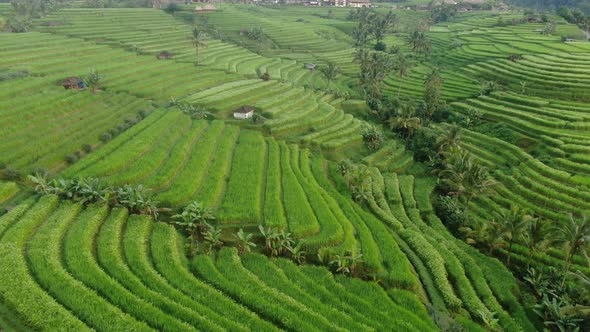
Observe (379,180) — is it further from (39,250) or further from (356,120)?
(39,250)

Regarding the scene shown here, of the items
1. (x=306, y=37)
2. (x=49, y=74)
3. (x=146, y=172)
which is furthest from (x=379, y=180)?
(x=306, y=37)

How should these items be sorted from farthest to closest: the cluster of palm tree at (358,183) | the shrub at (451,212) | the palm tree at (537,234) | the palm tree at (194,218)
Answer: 1. the cluster of palm tree at (358,183)
2. the shrub at (451,212)
3. the palm tree at (537,234)
4. the palm tree at (194,218)

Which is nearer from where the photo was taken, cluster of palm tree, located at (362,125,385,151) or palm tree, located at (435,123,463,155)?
palm tree, located at (435,123,463,155)

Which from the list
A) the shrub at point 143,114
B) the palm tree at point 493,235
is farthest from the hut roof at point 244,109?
the palm tree at point 493,235

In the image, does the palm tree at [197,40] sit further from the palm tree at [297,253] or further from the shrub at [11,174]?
the palm tree at [297,253]

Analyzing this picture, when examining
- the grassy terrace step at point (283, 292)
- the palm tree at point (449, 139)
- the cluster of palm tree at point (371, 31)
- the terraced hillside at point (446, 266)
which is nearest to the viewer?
the grassy terrace step at point (283, 292)

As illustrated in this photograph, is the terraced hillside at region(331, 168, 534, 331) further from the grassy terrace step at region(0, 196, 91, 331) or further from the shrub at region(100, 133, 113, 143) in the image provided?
the shrub at region(100, 133, 113, 143)

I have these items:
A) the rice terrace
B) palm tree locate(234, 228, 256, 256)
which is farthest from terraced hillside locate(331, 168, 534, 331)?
palm tree locate(234, 228, 256, 256)

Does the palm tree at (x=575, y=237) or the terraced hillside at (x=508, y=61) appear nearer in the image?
the palm tree at (x=575, y=237)
